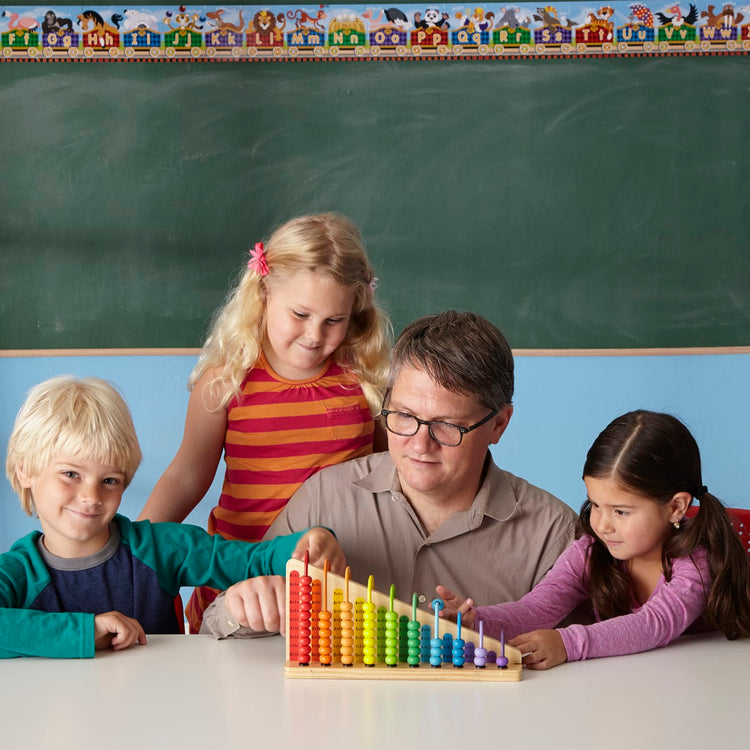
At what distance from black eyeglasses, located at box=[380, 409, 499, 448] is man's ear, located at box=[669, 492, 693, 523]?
371mm

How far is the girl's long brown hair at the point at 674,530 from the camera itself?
5.41 feet

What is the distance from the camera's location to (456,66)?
4.11 metres

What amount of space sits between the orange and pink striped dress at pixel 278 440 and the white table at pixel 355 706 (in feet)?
2.70

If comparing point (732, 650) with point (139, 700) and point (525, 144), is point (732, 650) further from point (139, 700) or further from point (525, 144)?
point (525, 144)

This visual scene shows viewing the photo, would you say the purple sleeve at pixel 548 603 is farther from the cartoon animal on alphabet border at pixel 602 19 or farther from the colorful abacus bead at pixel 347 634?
the cartoon animal on alphabet border at pixel 602 19

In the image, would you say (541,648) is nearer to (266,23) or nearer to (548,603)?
(548,603)

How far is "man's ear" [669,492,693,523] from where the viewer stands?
69.1 inches

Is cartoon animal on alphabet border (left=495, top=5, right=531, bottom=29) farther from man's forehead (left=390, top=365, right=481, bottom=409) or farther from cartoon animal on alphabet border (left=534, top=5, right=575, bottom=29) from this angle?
man's forehead (left=390, top=365, right=481, bottom=409)

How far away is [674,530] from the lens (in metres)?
1.77

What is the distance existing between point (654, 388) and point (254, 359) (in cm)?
223

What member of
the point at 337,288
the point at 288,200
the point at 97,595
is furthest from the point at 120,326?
the point at 97,595

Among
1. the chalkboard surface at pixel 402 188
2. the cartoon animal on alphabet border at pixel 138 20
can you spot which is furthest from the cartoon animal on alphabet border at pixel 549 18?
the cartoon animal on alphabet border at pixel 138 20

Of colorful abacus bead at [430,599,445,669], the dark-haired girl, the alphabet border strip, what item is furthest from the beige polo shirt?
the alphabet border strip

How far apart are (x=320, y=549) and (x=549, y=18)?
10.2ft
